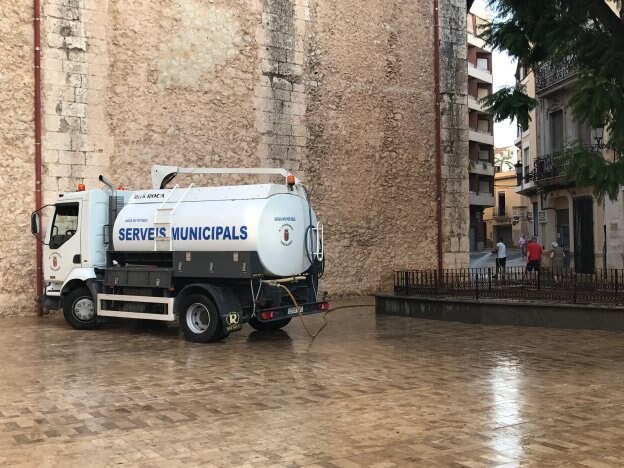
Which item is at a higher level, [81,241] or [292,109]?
[292,109]

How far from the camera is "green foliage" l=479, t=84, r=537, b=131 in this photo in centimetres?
922

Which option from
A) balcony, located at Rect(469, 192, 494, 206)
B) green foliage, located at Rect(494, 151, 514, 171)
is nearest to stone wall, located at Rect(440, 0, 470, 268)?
balcony, located at Rect(469, 192, 494, 206)

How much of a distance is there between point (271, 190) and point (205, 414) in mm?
4806

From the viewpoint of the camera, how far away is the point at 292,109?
1628cm

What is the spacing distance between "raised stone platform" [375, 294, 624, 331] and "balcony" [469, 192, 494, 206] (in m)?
41.1

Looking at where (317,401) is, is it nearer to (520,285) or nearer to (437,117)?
(520,285)

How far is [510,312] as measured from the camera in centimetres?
1126

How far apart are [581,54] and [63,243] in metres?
9.03

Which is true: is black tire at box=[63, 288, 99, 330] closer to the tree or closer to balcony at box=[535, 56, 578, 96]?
the tree

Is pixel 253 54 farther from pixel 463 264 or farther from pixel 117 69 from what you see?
pixel 463 264

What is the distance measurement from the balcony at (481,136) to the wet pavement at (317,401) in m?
43.8

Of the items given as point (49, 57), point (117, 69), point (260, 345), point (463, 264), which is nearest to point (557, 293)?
point (260, 345)

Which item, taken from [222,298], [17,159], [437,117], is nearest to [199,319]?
[222,298]

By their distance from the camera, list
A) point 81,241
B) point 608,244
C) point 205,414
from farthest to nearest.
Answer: point 608,244 → point 81,241 → point 205,414
